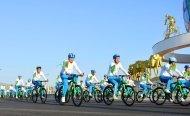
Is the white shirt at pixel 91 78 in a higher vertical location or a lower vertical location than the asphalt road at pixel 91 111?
higher

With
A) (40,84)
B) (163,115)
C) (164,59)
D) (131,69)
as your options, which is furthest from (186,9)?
(163,115)

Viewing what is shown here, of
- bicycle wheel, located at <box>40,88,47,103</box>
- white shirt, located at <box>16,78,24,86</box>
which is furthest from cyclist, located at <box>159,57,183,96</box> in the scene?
white shirt, located at <box>16,78,24,86</box>

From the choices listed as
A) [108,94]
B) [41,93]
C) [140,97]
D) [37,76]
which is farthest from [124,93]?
[140,97]

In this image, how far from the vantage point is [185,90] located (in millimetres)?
14930

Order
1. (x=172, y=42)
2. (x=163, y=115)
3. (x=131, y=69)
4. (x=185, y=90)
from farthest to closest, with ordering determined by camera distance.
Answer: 1. (x=131, y=69)
2. (x=172, y=42)
3. (x=185, y=90)
4. (x=163, y=115)

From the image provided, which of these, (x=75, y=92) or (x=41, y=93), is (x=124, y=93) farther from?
(x=41, y=93)

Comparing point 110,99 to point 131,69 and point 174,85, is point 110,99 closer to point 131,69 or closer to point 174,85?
point 174,85

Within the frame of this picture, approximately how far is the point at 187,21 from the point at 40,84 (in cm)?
3597

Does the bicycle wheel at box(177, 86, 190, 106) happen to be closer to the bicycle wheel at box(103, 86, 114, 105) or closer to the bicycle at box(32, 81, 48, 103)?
the bicycle wheel at box(103, 86, 114, 105)

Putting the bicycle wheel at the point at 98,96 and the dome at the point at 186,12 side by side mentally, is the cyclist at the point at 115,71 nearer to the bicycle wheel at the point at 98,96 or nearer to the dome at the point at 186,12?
the bicycle wheel at the point at 98,96

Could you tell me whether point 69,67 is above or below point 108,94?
above

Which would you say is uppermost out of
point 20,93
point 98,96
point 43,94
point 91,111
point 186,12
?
point 186,12

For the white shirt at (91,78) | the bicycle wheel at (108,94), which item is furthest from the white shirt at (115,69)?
the white shirt at (91,78)

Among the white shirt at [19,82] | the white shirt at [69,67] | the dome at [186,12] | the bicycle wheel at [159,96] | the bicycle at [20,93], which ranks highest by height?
the dome at [186,12]
